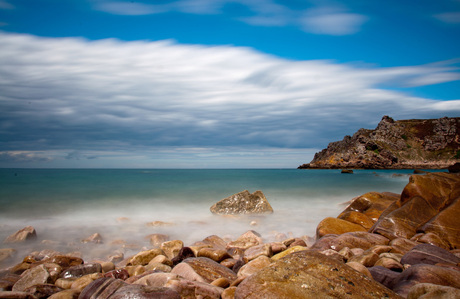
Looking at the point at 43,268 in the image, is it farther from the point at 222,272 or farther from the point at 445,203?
the point at 445,203

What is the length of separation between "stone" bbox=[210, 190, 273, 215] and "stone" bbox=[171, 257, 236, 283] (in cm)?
983

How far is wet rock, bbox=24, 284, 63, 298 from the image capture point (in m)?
5.45

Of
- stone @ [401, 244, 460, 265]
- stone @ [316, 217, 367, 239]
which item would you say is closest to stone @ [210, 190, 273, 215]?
stone @ [316, 217, 367, 239]

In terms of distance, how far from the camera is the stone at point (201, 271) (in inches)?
229

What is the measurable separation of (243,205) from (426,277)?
11.9 meters

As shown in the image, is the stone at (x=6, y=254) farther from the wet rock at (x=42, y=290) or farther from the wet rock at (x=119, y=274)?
the wet rock at (x=119, y=274)

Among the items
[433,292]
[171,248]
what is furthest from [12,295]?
[433,292]

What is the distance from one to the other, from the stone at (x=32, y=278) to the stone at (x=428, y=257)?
7.60 metres

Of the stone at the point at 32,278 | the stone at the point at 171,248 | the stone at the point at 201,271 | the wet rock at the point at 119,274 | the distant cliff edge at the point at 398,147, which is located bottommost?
the stone at the point at 171,248

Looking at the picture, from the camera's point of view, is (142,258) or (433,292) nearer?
(433,292)

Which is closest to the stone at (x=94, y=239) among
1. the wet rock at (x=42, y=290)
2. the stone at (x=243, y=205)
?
the wet rock at (x=42, y=290)

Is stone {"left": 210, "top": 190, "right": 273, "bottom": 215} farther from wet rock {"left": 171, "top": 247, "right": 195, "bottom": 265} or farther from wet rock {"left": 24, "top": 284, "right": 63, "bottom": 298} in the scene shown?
wet rock {"left": 24, "top": 284, "right": 63, "bottom": 298}

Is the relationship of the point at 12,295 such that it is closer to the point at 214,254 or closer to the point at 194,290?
the point at 194,290

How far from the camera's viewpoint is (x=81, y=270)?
21.8 feet
